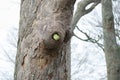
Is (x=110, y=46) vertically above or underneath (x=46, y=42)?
above

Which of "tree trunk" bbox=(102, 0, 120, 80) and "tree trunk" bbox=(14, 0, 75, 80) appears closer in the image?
"tree trunk" bbox=(14, 0, 75, 80)

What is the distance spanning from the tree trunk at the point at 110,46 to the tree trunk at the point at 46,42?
4333 millimetres

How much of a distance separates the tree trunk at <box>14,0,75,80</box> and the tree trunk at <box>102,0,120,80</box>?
14.2 ft

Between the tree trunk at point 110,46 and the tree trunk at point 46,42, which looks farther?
the tree trunk at point 110,46

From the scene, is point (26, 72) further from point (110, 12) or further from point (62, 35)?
point (110, 12)

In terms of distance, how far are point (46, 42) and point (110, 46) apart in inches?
186

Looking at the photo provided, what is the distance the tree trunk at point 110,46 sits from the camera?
6176mm

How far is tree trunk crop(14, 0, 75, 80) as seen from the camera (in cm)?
181

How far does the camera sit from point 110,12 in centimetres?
638

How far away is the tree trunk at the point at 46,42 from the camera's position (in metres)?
1.81

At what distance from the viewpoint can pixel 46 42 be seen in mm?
1811

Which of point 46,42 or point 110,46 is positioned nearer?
point 46,42

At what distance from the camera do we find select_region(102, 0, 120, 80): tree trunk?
618cm

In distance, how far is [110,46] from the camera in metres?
6.39
